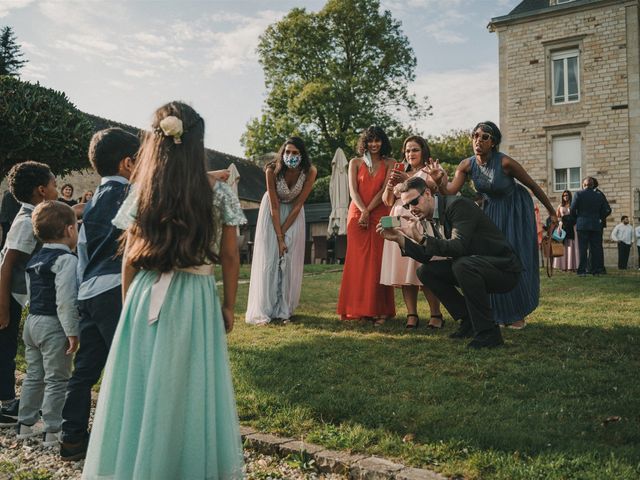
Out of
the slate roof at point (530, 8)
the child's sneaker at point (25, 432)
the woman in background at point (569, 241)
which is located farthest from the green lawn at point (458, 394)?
the slate roof at point (530, 8)

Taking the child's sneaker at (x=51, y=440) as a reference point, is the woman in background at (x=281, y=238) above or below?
above

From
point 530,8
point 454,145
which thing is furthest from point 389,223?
point 454,145

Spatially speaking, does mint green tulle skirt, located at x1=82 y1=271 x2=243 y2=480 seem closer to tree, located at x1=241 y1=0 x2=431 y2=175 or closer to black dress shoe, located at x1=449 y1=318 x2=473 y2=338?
black dress shoe, located at x1=449 y1=318 x2=473 y2=338

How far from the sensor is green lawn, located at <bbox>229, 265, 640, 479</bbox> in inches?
126

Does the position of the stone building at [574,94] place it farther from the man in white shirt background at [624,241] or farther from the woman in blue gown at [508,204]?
the woman in blue gown at [508,204]

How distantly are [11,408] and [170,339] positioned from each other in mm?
2477

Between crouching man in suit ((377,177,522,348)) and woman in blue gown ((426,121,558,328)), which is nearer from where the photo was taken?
crouching man in suit ((377,177,522,348))

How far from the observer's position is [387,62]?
1561 inches

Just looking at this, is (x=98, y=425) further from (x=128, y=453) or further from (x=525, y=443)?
(x=525, y=443)

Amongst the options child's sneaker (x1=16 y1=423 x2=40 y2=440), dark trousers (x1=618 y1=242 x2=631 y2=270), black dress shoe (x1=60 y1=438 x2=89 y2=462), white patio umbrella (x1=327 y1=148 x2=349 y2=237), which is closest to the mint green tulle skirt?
black dress shoe (x1=60 y1=438 x2=89 y2=462)

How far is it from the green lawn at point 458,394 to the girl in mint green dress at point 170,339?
0.98 meters

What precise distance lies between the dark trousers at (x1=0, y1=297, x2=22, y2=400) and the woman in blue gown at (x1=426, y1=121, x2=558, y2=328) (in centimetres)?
405

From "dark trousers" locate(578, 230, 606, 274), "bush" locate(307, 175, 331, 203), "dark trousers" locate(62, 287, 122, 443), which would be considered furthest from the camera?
"bush" locate(307, 175, 331, 203)

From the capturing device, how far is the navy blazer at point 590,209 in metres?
14.3
